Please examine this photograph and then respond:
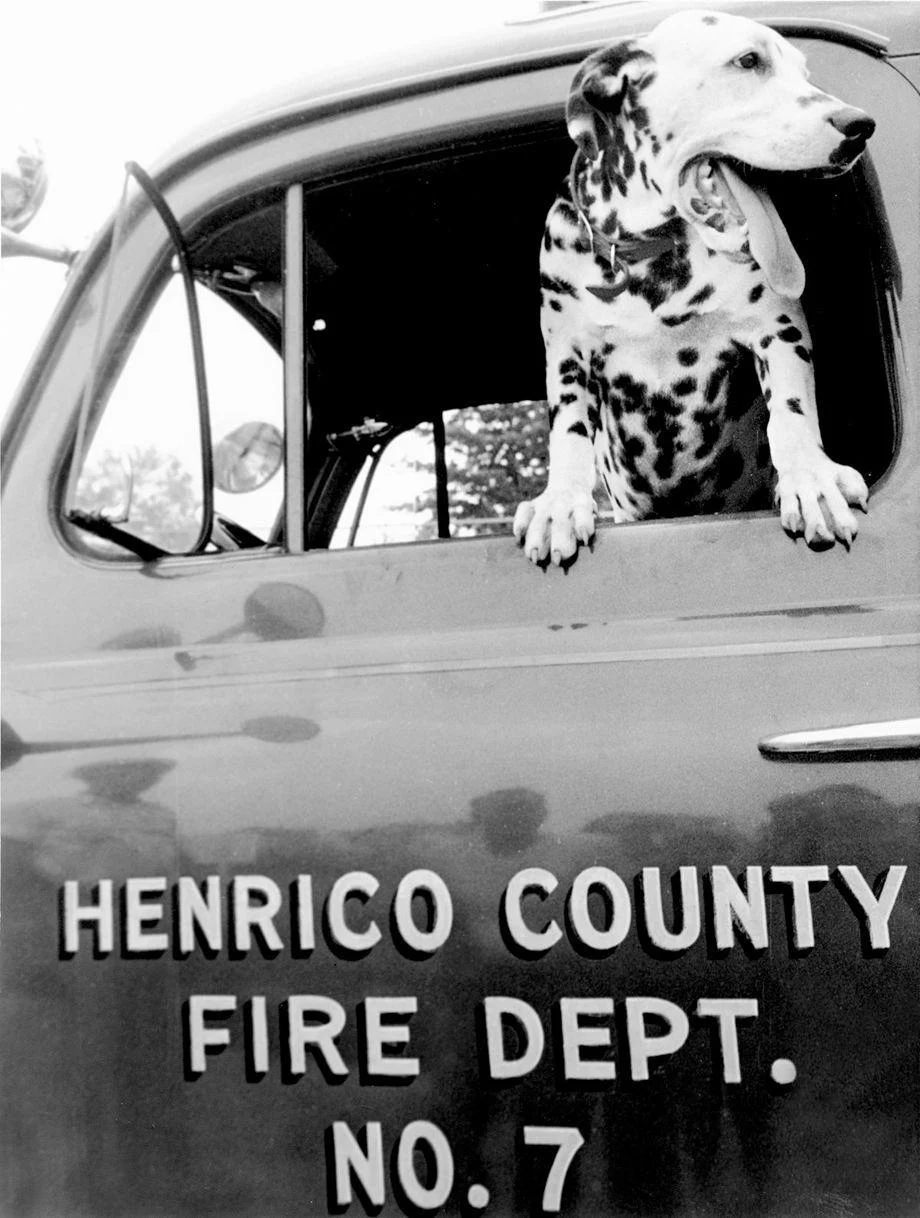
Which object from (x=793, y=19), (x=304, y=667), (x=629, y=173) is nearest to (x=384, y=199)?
(x=629, y=173)

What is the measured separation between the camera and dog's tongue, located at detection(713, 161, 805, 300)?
1401mm

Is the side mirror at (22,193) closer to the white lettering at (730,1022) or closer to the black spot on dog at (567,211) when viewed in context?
the black spot on dog at (567,211)

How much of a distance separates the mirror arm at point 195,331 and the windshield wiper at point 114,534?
0.20ft

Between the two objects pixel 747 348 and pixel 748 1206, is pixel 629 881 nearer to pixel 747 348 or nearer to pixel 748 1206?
pixel 748 1206

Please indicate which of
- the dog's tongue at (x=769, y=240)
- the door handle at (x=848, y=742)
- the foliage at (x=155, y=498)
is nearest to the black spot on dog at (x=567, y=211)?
the dog's tongue at (x=769, y=240)

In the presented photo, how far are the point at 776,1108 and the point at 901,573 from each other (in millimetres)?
604

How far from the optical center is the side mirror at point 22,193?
1572 mm

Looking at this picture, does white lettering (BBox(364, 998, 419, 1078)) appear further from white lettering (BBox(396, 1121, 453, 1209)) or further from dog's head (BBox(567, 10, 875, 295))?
dog's head (BBox(567, 10, 875, 295))

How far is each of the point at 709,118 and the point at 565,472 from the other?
0.49 m

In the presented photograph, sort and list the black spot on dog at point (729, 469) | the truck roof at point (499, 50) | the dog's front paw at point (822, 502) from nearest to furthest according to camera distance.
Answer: the dog's front paw at point (822, 502), the truck roof at point (499, 50), the black spot on dog at point (729, 469)

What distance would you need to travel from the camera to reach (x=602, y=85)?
145 centimetres

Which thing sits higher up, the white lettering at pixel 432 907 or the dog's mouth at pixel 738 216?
the dog's mouth at pixel 738 216

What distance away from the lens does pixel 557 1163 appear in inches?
48.9

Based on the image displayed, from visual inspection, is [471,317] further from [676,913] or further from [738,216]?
[676,913]
